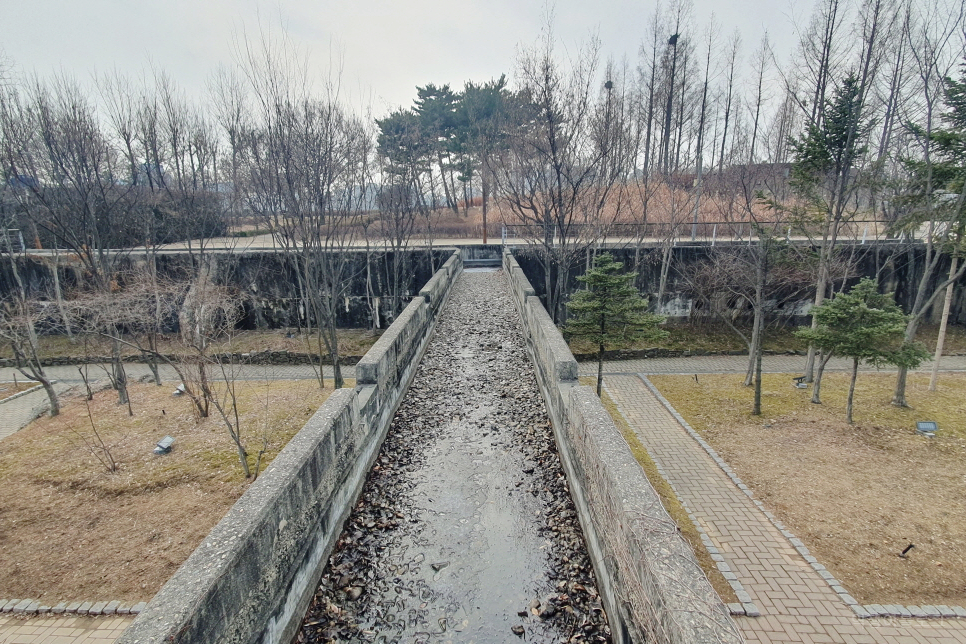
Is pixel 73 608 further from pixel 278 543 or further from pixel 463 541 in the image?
pixel 463 541

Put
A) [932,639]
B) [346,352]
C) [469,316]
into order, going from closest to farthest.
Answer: [932,639] < [469,316] < [346,352]

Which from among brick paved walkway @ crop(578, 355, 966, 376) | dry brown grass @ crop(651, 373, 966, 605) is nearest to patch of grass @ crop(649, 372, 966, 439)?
dry brown grass @ crop(651, 373, 966, 605)

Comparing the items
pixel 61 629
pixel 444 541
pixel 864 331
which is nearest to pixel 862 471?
pixel 864 331

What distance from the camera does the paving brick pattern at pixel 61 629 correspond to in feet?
16.0

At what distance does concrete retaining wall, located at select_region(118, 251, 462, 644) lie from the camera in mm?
2771

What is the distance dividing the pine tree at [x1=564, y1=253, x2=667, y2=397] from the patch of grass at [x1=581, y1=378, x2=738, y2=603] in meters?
1.96

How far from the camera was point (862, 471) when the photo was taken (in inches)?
315

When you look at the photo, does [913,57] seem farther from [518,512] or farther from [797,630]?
[518,512]

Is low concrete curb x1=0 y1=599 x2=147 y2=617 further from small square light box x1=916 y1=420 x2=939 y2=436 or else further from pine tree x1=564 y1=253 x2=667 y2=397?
small square light box x1=916 y1=420 x2=939 y2=436

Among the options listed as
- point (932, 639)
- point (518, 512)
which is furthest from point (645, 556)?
point (932, 639)

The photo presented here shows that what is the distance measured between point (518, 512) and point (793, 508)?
462 cm

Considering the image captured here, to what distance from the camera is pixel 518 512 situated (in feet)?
17.2

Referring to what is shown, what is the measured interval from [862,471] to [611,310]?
522 cm

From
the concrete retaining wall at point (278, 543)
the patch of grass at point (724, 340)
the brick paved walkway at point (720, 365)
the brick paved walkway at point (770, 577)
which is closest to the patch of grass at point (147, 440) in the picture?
the concrete retaining wall at point (278, 543)
